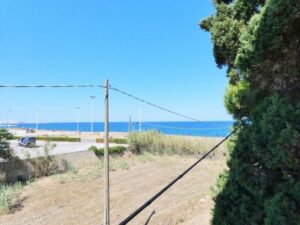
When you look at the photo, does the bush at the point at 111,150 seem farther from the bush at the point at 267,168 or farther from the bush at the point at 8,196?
the bush at the point at 267,168

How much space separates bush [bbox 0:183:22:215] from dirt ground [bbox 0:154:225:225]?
0.57 feet

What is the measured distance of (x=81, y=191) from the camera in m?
9.91

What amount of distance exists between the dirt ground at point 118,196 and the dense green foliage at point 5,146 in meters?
1.31

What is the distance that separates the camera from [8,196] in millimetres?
8906

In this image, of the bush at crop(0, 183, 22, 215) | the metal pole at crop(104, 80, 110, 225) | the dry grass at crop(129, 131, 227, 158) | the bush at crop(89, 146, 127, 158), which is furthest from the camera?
the dry grass at crop(129, 131, 227, 158)

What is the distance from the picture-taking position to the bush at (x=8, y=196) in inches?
320

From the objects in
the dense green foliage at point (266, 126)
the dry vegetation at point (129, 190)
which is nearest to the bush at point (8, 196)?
the dry vegetation at point (129, 190)

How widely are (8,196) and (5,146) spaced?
290 centimetres

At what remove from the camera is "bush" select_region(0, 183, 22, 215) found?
814cm

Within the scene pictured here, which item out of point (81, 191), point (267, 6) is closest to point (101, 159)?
point (81, 191)

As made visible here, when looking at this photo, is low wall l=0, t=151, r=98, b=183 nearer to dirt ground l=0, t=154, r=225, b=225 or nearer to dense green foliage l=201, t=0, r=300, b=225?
dirt ground l=0, t=154, r=225, b=225

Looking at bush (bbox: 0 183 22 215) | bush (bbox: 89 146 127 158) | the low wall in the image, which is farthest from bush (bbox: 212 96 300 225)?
bush (bbox: 89 146 127 158)

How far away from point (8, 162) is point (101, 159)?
472 cm

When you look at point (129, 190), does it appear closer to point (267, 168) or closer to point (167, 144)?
point (267, 168)
